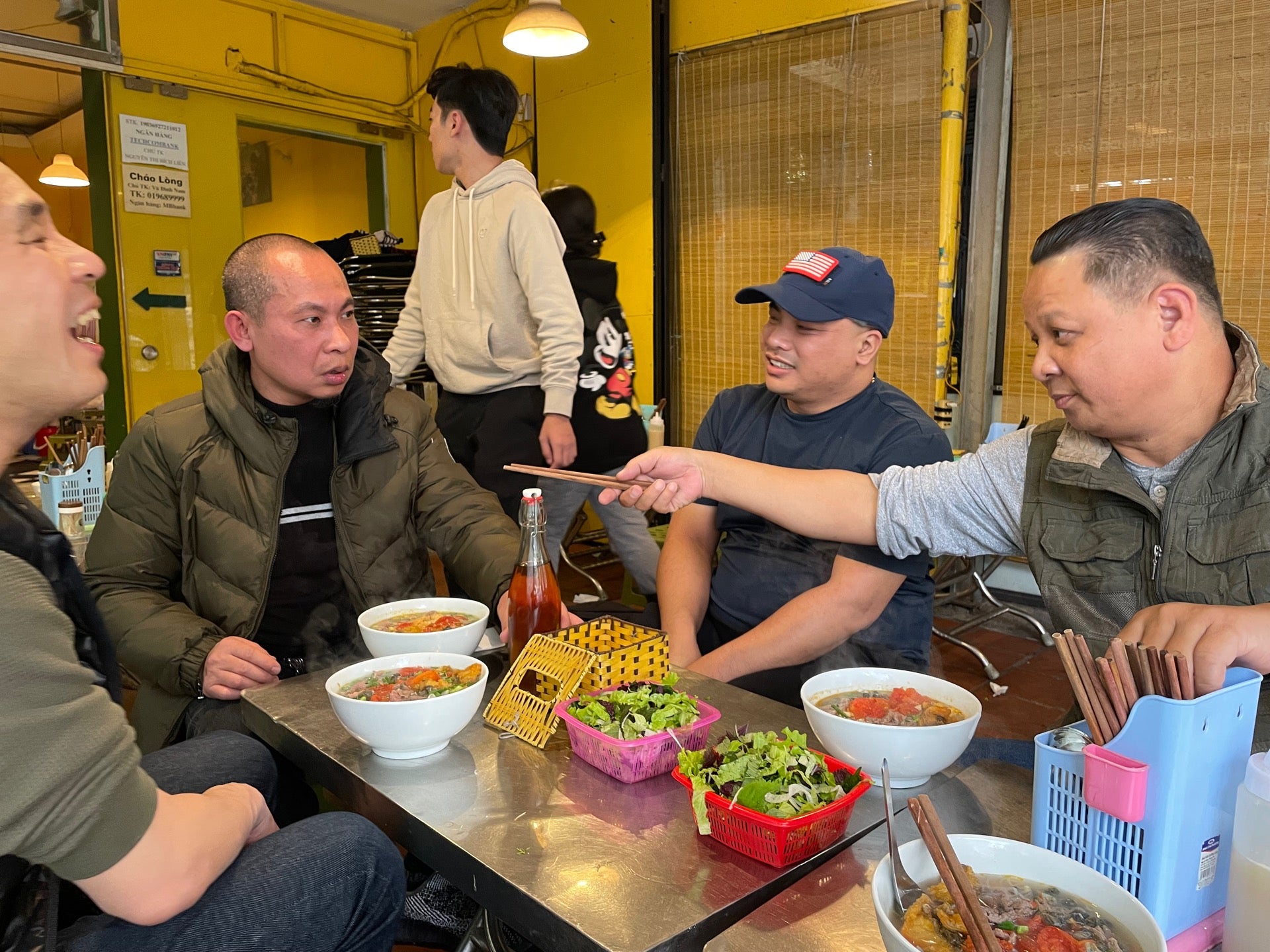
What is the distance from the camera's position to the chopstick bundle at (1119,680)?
0.79 metres

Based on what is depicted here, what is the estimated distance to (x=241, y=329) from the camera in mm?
2094

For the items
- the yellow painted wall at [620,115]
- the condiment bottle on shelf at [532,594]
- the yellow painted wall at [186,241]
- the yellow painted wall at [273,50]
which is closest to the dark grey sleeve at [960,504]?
the condiment bottle on shelf at [532,594]

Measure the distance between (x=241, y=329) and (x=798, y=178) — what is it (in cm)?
304

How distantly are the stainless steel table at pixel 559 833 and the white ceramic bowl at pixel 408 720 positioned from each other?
24 mm

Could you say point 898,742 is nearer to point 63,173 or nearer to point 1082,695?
point 1082,695

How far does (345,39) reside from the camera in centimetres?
599

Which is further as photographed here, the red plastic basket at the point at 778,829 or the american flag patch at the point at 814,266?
the american flag patch at the point at 814,266

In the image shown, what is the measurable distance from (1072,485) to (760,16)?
377 cm

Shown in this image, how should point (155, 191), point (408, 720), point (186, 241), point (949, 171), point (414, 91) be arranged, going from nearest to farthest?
point (408, 720) < point (949, 171) < point (155, 191) < point (186, 241) < point (414, 91)

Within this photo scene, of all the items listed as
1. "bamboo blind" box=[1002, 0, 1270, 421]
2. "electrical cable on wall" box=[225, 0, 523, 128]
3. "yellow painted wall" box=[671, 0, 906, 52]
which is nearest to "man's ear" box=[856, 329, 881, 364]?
"bamboo blind" box=[1002, 0, 1270, 421]

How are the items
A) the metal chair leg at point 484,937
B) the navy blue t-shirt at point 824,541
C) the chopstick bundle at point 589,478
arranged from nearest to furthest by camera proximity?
the metal chair leg at point 484,937 < the chopstick bundle at point 589,478 < the navy blue t-shirt at point 824,541

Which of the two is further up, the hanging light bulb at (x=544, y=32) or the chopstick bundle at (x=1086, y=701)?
the hanging light bulb at (x=544, y=32)

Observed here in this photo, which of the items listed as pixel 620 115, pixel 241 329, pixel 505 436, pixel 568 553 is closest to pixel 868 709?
pixel 241 329

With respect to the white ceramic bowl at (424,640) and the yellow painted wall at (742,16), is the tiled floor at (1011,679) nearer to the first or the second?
the white ceramic bowl at (424,640)
